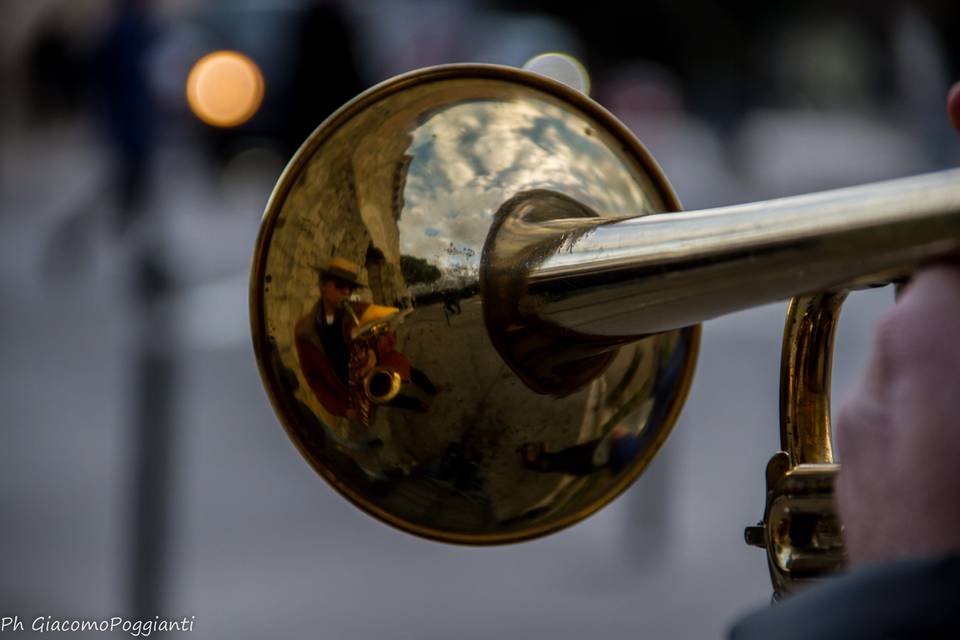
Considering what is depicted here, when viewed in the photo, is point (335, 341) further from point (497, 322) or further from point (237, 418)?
point (237, 418)

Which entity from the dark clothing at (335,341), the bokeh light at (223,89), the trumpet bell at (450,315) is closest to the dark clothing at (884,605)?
the trumpet bell at (450,315)

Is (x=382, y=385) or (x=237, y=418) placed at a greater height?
(x=237, y=418)

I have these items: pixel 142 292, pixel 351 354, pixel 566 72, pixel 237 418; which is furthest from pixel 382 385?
pixel 237 418

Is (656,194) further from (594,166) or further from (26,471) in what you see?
(26,471)

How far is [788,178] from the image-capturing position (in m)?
12.8

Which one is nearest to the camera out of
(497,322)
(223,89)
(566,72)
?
(497,322)

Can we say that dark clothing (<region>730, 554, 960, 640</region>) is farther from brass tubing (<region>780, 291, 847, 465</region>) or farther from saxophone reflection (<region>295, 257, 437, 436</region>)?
saxophone reflection (<region>295, 257, 437, 436</region>)

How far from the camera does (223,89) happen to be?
198 inches

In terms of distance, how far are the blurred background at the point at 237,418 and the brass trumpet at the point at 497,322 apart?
5.17ft

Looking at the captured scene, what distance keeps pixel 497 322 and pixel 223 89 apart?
4.14 metres

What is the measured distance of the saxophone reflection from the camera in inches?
46.0

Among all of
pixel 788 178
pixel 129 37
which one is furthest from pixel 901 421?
pixel 788 178

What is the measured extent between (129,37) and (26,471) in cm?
160

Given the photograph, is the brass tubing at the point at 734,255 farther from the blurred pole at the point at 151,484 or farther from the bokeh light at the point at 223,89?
the bokeh light at the point at 223,89
